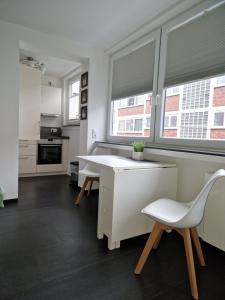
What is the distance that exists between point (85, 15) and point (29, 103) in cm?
225

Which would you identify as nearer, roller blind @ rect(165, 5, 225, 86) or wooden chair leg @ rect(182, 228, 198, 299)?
wooden chair leg @ rect(182, 228, 198, 299)

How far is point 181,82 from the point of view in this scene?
221 cm

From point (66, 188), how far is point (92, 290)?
2516mm

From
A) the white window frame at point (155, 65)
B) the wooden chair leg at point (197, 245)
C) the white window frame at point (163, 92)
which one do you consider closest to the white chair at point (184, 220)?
the wooden chair leg at point (197, 245)

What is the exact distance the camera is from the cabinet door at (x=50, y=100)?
4.86 meters

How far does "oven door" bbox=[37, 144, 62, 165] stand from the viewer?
4461 mm

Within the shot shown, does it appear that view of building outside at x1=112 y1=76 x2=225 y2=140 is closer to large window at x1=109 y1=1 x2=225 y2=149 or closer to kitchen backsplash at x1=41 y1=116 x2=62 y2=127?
large window at x1=109 y1=1 x2=225 y2=149

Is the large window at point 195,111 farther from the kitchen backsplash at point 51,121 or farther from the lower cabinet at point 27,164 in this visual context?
the kitchen backsplash at point 51,121

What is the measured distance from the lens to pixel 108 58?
3.50 metres

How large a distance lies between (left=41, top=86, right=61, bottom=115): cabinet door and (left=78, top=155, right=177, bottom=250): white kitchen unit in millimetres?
3577

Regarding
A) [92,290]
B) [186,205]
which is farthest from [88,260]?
[186,205]

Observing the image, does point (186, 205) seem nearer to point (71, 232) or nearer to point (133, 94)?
point (71, 232)

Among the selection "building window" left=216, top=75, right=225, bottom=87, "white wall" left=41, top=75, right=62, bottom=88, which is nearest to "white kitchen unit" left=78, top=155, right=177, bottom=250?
"building window" left=216, top=75, right=225, bottom=87

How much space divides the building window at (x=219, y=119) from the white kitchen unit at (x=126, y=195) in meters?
0.64
